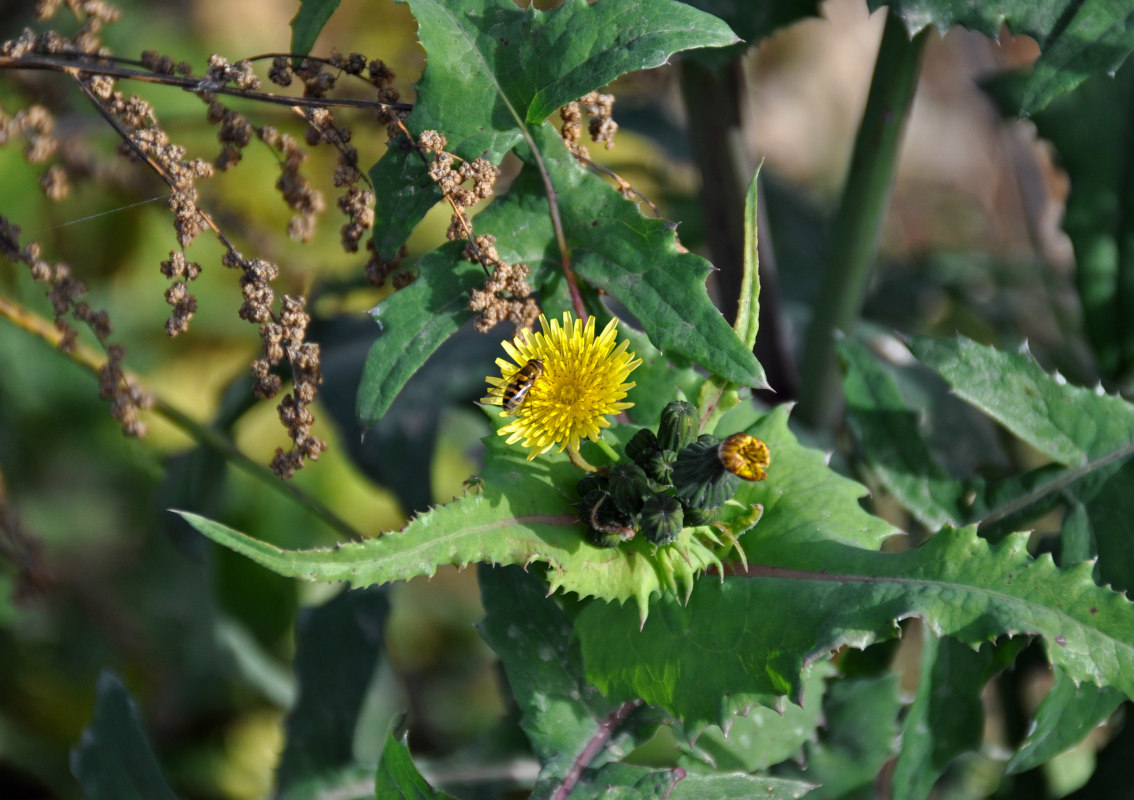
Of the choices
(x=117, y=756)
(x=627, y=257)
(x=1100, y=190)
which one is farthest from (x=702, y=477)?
A: (x=1100, y=190)

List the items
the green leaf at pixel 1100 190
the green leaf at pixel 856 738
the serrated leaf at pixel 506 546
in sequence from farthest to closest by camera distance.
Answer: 1. the green leaf at pixel 1100 190
2. the green leaf at pixel 856 738
3. the serrated leaf at pixel 506 546

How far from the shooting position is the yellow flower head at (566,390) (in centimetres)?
93

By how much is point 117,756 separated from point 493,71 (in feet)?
3.72

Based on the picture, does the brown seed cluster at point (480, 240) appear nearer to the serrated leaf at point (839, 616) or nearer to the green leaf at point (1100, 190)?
the serrated leaf at point (839, 616)

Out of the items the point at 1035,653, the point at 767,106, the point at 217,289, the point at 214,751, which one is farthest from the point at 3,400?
the point at 767,106

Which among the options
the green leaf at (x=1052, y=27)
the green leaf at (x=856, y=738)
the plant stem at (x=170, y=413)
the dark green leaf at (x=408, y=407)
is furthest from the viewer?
the dark green leaf at (x=408, y=407)

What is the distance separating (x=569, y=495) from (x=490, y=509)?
135 mm

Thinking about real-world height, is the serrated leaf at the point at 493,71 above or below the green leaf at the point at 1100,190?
above

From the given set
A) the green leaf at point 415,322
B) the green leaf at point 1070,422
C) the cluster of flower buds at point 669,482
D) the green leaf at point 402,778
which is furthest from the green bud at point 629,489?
the green leaf at point 1070,422

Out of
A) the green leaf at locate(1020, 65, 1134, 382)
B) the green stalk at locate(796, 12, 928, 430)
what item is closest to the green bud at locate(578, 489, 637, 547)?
the green stalk at locate(796, 12, 928, 430)

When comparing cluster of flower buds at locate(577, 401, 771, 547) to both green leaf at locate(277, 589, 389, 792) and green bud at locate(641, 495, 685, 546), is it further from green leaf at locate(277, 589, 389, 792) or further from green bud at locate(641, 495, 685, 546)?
green leaf at locate(277, 589, 389, 792)

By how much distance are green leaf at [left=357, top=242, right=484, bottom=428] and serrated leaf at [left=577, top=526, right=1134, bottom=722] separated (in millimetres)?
360

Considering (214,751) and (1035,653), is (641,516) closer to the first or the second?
(1035,653)

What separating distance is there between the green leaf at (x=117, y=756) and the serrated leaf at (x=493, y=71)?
2.83 feet
